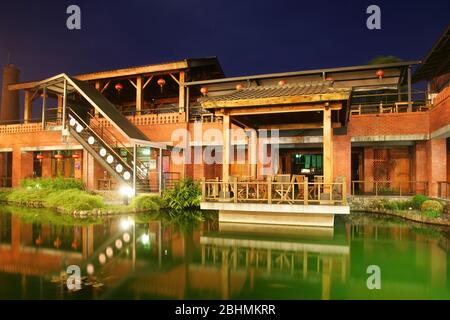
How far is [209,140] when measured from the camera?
18.2 metres

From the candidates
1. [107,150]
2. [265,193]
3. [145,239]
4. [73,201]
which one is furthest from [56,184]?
[265,193]

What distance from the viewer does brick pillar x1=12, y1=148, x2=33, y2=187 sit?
23.2 m

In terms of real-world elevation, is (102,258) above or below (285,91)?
below

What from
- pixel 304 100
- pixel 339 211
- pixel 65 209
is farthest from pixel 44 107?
pixel 339 211

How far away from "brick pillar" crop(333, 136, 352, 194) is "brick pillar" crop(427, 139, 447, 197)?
344cm

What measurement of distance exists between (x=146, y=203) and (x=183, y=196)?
1.82 m

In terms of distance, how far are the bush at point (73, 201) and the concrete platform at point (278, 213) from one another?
6.22m

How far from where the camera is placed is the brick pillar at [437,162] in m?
14.9

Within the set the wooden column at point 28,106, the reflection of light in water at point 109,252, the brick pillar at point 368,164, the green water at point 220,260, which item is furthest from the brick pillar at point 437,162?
the wooden column at point 28,106

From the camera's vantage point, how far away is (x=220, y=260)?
7.60 metres

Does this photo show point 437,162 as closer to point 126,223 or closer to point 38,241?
point 126,223

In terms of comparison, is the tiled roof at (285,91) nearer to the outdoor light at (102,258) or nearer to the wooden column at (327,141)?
the wooden column at (327,141)
